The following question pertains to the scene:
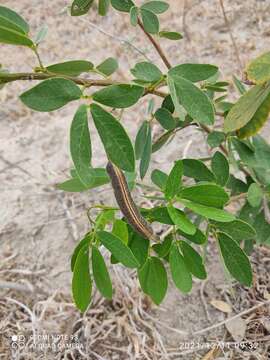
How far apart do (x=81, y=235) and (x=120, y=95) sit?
114 centimetres

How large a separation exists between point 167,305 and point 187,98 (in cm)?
90

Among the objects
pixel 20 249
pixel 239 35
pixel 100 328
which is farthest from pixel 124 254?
pixel 239 35

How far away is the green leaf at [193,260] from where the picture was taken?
96 centimetres

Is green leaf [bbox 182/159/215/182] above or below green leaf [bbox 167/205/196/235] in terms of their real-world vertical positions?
below

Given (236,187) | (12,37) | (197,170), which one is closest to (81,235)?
(236,187)

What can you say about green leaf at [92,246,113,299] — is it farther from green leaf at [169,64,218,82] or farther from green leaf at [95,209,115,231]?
green leaf at [169,64,218,82]

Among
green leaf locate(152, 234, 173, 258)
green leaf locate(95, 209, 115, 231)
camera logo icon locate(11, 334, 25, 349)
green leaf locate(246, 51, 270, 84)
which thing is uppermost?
green leaf locate(246, 51, 270, 84)

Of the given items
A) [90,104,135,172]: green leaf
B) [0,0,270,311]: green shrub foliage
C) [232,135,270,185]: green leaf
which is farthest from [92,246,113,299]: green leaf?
[232,135,270,185]: green leaf

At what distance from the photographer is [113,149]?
0.69 m

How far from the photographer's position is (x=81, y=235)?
1.79m

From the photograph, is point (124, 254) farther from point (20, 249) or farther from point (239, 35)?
point (239, 35)

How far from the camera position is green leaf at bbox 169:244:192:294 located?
96 cm

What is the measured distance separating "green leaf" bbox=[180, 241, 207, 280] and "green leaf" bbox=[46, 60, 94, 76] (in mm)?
389

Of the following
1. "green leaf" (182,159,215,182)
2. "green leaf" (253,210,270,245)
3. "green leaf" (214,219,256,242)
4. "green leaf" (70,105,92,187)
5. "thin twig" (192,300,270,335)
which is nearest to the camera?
"green leaf" (70,105,92,187)
